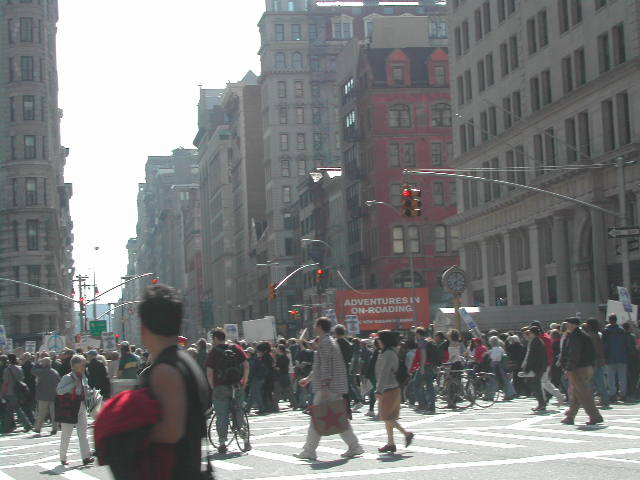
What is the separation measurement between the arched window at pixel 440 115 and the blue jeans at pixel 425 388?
195 ft

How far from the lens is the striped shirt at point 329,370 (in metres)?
16.5

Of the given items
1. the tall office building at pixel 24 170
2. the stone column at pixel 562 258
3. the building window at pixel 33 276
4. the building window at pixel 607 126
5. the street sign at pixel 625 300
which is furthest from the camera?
the building window at pixel 33 276

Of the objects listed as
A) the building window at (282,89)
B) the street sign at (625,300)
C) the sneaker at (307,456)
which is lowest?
the sneaker at (307,456)

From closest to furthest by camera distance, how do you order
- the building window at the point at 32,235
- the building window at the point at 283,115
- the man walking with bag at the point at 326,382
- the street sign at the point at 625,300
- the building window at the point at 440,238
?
the man walking with bag at the point at 326,382 → the street sign at the point at 625,300 → the building window at the point at 440,238 → the building window at the point at 32,235 → the building window at the point at 283,115

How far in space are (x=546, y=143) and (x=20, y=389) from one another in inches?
1290

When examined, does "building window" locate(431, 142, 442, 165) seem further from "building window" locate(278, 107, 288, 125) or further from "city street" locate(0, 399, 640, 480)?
"city street" locate(0, 399, 640, 480)

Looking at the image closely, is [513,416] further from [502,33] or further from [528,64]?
[502,33]

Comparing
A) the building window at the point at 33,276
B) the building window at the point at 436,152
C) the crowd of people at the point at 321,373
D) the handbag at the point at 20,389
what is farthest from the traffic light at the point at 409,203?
the building window at the point at 33,276

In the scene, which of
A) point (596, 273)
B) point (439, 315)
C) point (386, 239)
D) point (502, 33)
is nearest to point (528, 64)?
point (502, 33)

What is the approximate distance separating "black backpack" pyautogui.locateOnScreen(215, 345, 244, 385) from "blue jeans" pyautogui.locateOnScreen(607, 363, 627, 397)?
11.0 m

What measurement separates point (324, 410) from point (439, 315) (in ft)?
99.4

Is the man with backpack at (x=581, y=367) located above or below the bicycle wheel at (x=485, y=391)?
above

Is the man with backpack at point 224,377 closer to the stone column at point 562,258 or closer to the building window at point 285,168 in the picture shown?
the stone column at point 562,258

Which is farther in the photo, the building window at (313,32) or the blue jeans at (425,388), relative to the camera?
the building window at (313,32)
